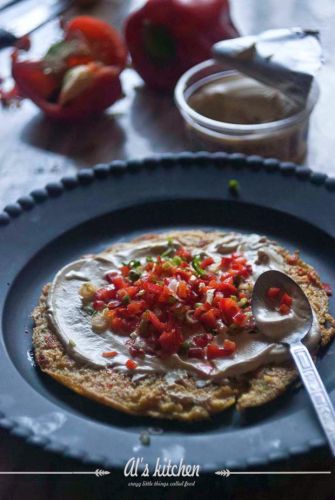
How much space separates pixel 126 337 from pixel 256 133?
1.09 meters

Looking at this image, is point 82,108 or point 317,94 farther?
point 82,108

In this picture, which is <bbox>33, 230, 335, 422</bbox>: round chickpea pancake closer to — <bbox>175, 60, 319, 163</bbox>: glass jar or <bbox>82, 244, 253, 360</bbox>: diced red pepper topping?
<bbox>82, 244, 253, 360</bbox>: diced red pepper topping

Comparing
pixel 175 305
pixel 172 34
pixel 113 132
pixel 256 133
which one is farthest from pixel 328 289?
pixel 172 34

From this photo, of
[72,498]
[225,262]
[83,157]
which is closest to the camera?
[72,498]

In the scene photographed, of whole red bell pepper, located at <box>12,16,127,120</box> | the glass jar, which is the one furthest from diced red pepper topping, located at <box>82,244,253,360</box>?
whole red bell pepper, located at <box>12,16,127,120</box>

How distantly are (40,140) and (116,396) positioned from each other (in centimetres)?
158

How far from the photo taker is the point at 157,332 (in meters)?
1.68

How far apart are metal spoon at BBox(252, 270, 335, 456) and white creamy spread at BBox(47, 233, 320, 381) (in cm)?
1

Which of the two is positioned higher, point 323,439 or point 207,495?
point 323,439

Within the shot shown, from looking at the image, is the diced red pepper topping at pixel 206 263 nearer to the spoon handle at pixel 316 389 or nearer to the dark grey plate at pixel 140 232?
the dark grey plate at pixel 140 232

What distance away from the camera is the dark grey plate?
4.51 ft

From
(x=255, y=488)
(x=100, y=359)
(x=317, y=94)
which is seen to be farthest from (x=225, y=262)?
(x=317, y=94)

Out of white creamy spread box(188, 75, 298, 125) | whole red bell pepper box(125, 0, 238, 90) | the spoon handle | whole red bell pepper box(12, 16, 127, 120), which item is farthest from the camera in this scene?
Answer: whole red bell pepper box(125, 0, 238, 90)

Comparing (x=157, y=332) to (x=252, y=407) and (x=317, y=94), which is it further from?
(x=317, y=94)
